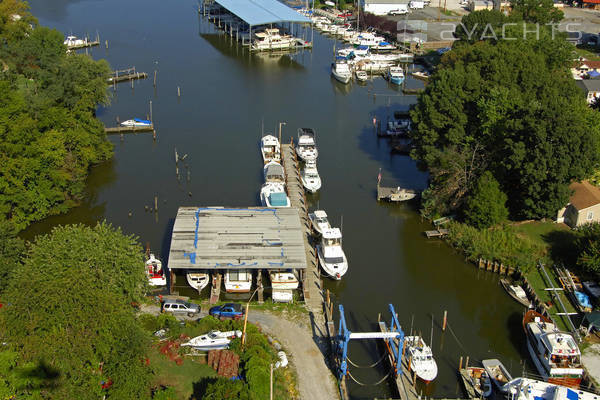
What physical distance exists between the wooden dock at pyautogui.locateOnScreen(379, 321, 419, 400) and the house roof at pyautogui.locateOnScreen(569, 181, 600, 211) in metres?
21.3

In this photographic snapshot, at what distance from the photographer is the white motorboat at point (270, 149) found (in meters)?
60.9

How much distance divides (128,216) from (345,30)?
261ft

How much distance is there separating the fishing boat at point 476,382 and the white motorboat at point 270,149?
100 feet

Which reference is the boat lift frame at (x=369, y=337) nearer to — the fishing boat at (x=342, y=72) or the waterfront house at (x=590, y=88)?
the waterfront house at (x=590, y=88)

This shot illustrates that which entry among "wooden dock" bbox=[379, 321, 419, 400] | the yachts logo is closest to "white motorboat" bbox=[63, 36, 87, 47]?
the yachts logo

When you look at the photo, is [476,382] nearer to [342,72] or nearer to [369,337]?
[369,337]

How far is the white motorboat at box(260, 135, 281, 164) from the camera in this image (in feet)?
200

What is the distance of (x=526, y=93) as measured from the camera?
184ft

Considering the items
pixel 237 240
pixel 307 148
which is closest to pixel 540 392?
pixel 237 240

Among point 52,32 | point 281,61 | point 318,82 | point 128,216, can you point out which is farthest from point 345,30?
point 128,216

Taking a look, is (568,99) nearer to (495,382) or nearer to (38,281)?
(495,382)

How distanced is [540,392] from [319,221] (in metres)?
22.1

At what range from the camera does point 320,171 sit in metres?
61.9

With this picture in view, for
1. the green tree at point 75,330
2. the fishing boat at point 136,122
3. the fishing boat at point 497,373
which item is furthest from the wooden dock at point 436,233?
the fishing boat at point 136,122
